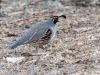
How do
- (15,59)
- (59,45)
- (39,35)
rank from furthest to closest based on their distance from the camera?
1. (59,45)
2. (39,35)
3. (15,59)

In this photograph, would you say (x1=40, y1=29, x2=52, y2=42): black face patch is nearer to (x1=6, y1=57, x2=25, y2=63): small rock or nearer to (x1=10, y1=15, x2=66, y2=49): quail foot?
(x1=10, y1=15, x2=66, y2=49): quail foot

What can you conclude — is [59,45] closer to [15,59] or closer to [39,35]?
[39,35]

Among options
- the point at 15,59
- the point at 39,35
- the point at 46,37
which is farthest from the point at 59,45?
the point at 15,59

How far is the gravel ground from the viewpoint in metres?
4.75

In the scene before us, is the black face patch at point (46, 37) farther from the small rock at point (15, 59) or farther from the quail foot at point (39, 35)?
the small rock at point (15, 59)

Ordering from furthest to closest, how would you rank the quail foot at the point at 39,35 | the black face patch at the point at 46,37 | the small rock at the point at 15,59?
the black face patch at the point at 46,37 < the quail foot at the point at 39,35 < the small rock at the point at 15,59

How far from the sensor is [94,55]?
511 centimetres

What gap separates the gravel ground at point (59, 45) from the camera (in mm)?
4746

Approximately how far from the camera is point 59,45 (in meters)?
5.86

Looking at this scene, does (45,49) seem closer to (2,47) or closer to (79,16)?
(2,47)

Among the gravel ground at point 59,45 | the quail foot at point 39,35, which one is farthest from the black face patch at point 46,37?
the gravel ground at point 59,45

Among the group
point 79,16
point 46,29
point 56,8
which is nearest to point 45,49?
point 46,29

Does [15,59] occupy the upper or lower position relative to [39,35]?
lower

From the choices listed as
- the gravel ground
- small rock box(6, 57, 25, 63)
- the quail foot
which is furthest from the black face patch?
small rock box(6, 57, 25, 63)
